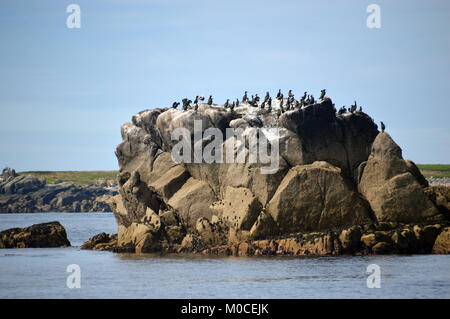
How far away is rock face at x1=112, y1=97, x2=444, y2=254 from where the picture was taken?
58.2 meters

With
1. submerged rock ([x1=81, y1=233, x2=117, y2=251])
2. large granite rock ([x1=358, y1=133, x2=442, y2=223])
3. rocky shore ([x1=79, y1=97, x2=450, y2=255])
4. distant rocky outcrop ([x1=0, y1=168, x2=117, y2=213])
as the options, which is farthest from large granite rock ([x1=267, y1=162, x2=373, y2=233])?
distant rocky outcrop ([x1=0, y1=168, x2=117, y2=213])

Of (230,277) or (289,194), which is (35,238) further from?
(230,277)

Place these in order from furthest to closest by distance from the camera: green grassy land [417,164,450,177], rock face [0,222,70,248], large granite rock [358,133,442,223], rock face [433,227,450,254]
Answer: green grassy land [417,164,450,177], rock face [0,222,70,248], large granite rock [358,133,442,223], rock face [433,227,450,254]

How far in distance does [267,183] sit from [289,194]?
85.7 inches

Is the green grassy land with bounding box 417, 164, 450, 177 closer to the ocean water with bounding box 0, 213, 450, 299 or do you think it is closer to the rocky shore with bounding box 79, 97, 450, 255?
the rocky shore with bounding box 79, 97, 450, 255

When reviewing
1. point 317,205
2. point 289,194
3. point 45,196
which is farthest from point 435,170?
point 289,194

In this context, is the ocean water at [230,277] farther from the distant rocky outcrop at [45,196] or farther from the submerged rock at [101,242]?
the distant rocky outcrop at [45,196]

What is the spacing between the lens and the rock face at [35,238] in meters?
74.8

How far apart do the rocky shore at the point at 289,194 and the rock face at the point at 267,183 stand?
85mm

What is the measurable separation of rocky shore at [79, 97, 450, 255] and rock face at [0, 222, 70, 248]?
10.7 m

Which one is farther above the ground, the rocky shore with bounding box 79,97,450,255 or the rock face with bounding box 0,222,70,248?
the rocky shore with bounding box 79,97,450,255

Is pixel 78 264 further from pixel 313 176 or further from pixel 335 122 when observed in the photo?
pixel 335 122

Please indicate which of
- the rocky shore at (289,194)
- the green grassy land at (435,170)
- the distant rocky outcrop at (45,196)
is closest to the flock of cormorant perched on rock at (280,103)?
the rocky shore at (289,194)
